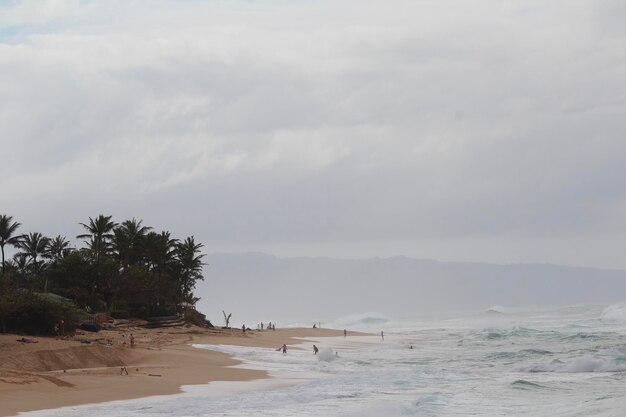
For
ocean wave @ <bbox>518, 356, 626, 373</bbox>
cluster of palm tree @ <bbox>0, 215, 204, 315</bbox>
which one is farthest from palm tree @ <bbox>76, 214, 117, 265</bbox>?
ocean wave @ <bbox>518, 356, 626, 373</bbox>

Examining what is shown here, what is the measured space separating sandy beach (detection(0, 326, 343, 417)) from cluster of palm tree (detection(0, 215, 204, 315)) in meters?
13.7

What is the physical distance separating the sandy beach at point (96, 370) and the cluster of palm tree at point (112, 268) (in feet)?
44.9

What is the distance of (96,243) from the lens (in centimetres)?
6156

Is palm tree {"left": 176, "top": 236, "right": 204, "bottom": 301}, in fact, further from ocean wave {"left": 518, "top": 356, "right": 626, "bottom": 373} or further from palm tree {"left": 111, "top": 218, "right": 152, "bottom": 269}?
ocean wave {"left": 518, "top": 356, "right": 626, "bottom": 373}

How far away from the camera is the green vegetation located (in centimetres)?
5531

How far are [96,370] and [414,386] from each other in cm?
1129

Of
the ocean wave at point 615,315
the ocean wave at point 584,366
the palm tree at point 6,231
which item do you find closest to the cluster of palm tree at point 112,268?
the palm tree at point 6,231

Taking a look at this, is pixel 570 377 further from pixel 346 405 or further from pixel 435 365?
pixel 346 405

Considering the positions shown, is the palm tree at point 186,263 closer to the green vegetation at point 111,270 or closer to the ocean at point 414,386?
the green vegetation at point 111,270

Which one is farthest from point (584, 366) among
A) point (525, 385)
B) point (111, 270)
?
point (111, 270)

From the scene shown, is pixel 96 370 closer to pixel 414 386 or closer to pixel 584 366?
pixel 414 386

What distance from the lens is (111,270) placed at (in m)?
55.5

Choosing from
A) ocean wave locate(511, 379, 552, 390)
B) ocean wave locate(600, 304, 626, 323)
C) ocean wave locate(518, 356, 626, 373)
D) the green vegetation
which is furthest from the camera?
ocean wave locate(600, 304, 626, 323)

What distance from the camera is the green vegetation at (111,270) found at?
55.3m
